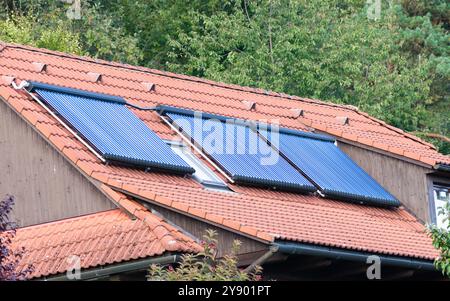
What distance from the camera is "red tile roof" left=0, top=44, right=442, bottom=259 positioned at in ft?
74.5

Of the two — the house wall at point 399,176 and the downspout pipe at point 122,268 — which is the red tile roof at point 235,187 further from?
the downspout pipe at point 122,268

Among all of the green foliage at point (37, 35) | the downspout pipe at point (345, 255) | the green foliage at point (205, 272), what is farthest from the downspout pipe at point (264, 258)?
the green foliage at point (37, 35)

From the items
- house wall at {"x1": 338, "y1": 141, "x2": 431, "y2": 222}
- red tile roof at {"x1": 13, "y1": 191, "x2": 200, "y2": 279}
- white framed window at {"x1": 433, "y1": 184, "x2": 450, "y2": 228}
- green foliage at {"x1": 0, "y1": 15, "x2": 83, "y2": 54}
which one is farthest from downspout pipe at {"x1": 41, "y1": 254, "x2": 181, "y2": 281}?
green foliage at {"x1": 0, "y1": 15, "x2": 83, "y2": 54}

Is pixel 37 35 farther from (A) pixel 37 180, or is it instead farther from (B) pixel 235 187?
(A) pixel 37 180

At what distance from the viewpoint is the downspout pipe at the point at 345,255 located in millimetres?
21938

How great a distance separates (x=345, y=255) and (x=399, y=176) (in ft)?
22.4

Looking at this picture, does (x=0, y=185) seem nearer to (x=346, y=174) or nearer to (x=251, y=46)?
(x=346, y=174)

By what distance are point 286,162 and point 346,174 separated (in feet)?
6.75

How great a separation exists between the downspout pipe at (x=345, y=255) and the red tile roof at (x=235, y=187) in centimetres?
9

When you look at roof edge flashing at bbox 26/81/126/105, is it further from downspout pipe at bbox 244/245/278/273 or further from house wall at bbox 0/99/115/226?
downspout pipe at bbox 244/245/278/273

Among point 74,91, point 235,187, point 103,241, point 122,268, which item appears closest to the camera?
point 122,268

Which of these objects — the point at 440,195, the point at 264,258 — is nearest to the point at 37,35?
the point at 440,195

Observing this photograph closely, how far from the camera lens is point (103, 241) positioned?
2202 cm
